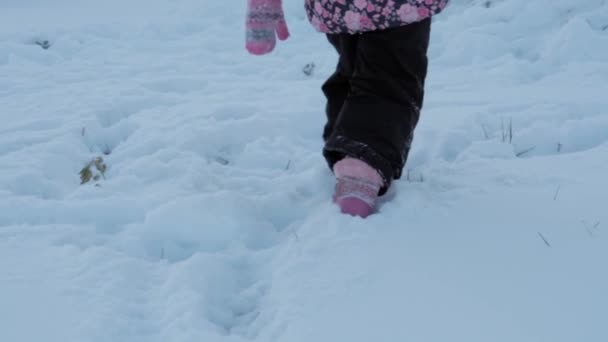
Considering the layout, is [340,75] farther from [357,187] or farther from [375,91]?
[357,187]

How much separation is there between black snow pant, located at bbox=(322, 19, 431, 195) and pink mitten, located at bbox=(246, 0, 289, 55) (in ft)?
0.89

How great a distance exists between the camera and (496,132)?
2471 mm

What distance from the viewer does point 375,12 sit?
179cm

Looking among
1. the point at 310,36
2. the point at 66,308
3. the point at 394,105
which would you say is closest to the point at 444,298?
the point at 394,105

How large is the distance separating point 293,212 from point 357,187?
25 cm

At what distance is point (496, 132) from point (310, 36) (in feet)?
7.35

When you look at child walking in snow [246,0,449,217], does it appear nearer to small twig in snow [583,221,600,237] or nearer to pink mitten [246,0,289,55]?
pink mitten [246,0,289,55]

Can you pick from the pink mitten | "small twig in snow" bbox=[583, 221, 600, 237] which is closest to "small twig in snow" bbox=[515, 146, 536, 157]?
"small twig in snow" bbox=[583, 221, 600, 237]

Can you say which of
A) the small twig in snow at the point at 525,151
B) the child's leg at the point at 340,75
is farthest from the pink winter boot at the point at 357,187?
the small twig in snow at the point at 525,151

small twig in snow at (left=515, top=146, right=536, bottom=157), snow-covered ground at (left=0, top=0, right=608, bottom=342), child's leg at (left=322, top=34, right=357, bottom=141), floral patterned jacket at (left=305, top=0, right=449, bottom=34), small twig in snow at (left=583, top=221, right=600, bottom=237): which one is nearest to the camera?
snow-covered ground at (left=0, top=0, right=608, bottom=342)

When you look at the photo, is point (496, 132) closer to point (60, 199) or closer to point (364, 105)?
point (364, 105)

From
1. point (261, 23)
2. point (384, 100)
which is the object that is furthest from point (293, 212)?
point (261, 23)

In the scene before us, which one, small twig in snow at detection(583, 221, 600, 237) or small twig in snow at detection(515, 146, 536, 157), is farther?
small twig in snow at detection(515, 146, 536, 157)

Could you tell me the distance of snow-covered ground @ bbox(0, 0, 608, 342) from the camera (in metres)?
1.38
